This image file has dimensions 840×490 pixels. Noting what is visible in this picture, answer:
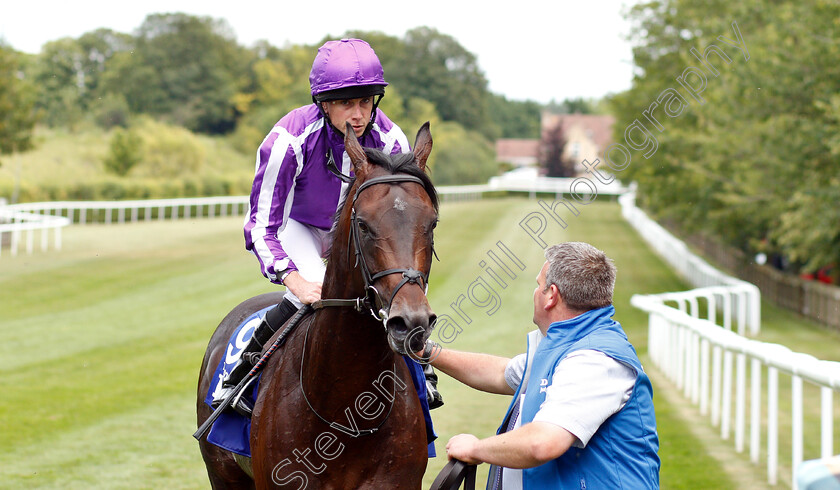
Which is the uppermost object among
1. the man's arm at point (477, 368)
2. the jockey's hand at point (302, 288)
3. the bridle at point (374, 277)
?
the bridle at point (374, 277)

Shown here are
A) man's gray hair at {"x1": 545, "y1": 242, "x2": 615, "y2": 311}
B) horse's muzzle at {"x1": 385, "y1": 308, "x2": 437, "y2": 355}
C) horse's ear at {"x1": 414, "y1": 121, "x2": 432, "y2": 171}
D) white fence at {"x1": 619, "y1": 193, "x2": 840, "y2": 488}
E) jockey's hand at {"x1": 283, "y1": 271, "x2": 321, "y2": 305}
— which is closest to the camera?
horse's muzzle at {"x1": 385, "y1": 308, "x2": 437, "y2": 355}

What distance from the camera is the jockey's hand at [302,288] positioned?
9.23 feet

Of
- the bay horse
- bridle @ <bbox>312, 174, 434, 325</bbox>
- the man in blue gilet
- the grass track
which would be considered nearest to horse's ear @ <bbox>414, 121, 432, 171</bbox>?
the bay horse

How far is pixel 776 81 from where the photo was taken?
14.4 meters

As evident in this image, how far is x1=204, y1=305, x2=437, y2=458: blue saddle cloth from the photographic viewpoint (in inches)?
118

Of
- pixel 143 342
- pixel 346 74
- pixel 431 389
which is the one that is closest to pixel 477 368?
pixel 431 389

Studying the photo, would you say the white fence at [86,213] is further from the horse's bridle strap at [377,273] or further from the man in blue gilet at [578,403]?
the man in blue gilet at [578,403]

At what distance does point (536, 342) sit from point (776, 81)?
13.4 meters

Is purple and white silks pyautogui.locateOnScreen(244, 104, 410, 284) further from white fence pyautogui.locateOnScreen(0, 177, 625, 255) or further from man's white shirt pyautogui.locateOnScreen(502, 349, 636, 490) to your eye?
white fence pyautogui.locateOnScreen(0, 177, 625, 255)

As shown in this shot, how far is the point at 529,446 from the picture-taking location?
225 cm

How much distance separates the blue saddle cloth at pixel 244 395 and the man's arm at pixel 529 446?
2.04 feet

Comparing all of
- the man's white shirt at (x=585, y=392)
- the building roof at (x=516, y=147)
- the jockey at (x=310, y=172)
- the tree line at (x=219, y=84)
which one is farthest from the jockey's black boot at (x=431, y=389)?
the building roof at (x=516, y=147)

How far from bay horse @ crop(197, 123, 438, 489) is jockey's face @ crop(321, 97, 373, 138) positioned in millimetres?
412

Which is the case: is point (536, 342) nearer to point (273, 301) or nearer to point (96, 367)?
point (273, 301)
